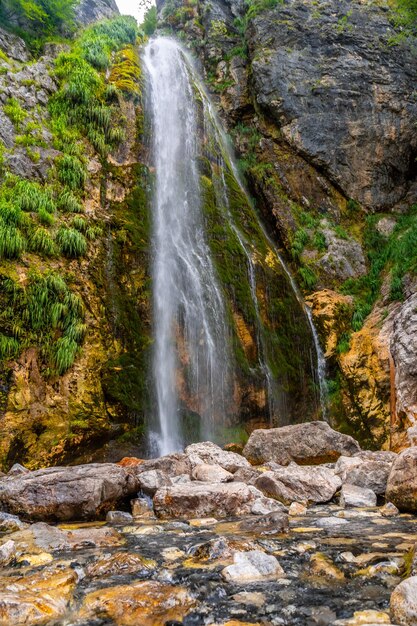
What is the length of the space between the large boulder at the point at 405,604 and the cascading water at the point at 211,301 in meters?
6.96

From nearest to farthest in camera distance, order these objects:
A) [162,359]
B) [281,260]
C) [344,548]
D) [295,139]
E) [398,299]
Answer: [344,548] < [162,359] < [398,299] < [281,260] < [295,139]

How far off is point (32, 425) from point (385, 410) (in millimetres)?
7405

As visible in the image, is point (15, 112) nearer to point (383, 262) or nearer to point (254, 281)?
point (254, 281)

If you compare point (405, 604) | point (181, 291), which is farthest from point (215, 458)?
point (181, 291)

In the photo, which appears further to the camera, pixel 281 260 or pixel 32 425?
pixel 281 260

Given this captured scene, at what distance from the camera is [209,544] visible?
317cm

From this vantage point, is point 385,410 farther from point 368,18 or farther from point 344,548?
point 368,18

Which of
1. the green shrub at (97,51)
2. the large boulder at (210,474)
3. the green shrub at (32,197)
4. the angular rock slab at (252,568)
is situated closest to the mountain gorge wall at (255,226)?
the green shrub at (32,197)

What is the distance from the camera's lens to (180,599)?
2400 millimetres

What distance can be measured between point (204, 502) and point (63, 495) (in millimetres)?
1482

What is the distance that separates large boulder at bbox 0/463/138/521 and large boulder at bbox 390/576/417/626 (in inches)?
134

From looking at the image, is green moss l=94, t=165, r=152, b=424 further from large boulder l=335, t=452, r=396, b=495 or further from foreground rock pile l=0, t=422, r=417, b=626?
large boulder l=335, t=452, r=396, b=495

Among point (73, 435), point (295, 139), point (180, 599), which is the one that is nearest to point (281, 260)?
point (295, 139)

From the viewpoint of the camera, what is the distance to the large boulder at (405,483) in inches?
173
